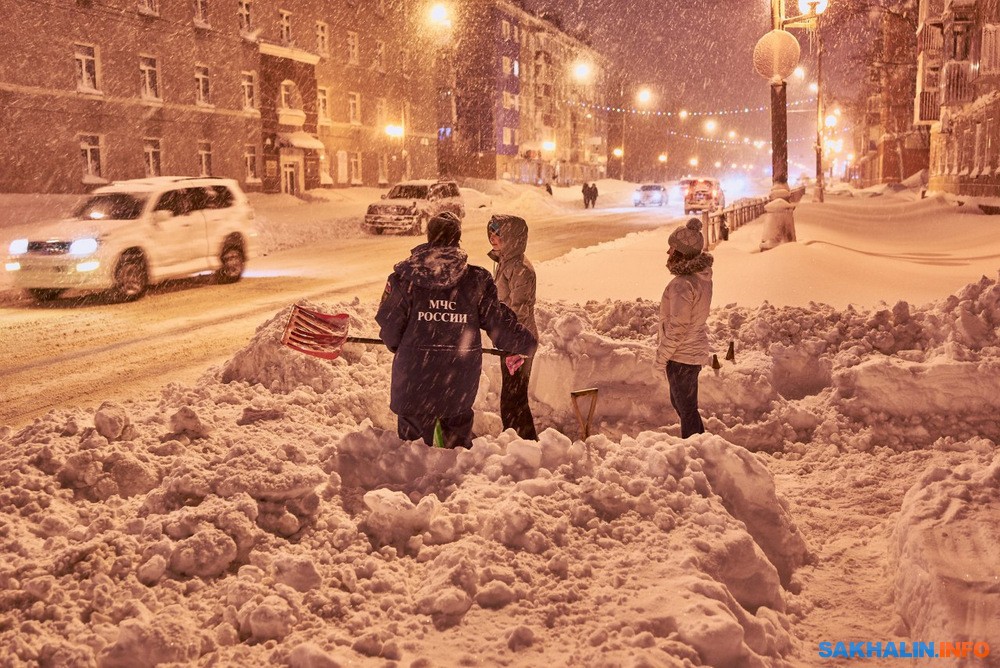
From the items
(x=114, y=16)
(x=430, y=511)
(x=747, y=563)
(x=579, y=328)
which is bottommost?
(x=747, y=563)

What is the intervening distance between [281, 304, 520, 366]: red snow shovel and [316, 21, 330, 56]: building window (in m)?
40.5

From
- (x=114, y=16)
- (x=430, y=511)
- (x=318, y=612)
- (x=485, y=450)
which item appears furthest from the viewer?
(x=114, y=16)

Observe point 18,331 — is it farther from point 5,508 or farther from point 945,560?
point 945,560

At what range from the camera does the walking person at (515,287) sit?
606cm

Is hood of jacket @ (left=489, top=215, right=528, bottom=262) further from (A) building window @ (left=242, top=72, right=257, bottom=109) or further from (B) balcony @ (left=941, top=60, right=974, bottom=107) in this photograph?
(A) building window @ (left=242, top=72, right=257, bottom=109)

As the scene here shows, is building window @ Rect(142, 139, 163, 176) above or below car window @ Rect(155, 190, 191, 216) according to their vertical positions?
above

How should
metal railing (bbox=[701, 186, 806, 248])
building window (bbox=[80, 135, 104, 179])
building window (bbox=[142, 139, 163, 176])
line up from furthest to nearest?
1. building window (bbox=[142, 139, 163, 176])
2. building window (bbox=[80, 135, 104, 179])
3. metal railing (bbox=[701, 186, 806, 248])

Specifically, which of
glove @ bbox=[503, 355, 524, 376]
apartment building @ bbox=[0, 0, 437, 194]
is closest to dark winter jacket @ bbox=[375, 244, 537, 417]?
glove @ bbox=[503, 355, 524, 376]

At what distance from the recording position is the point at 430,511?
13.7 ft

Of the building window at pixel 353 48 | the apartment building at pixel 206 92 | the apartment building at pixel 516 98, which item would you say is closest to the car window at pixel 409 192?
the apartment building at pixel 206 92

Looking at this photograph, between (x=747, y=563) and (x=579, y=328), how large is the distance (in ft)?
12.1

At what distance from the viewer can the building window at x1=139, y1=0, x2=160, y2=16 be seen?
31.2 meters

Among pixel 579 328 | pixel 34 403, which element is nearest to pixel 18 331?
pixel 34 403

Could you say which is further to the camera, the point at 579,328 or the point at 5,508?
the point at 579,328
